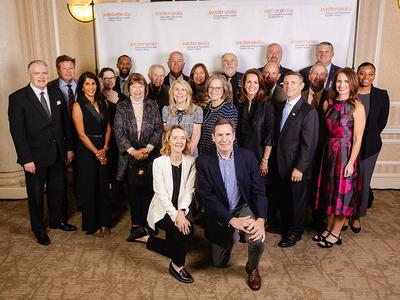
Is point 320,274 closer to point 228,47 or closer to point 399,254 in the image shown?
point 399,254

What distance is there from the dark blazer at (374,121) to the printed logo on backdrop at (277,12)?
57.4 inches

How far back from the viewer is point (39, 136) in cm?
349

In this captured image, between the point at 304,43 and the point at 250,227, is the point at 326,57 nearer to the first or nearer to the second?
the point at 304,43

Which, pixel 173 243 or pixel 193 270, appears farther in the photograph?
pixel 193 270

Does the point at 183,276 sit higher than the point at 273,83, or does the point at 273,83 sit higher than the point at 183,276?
the point at 273,83

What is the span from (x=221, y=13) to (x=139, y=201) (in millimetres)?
2361

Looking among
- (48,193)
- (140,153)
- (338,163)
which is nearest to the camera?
(338,163)

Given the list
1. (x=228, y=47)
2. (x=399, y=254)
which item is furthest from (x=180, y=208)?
(x=228, y=47)

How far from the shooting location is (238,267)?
124 inches

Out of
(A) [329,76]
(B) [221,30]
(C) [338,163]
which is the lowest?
(C) [338,163]

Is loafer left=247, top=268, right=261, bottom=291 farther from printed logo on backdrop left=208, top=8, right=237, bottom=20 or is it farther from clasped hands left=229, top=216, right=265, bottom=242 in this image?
printed logo on backdrop left=208, top=8, right=237, bottom=20

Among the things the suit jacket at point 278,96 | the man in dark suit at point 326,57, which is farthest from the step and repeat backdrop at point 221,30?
the suit jacket at point 278,96

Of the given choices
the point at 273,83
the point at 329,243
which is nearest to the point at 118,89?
the point at 273,83

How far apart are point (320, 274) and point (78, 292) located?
5.93 feet
